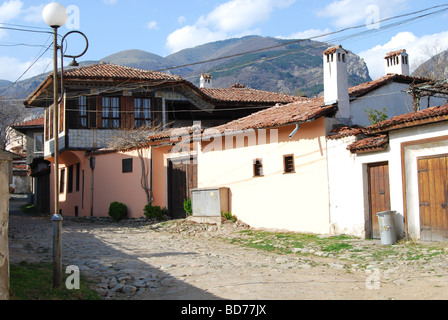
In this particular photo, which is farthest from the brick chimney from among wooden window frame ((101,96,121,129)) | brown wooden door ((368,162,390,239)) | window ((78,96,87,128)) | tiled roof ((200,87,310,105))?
brown wooden door ((368,162,390,239))

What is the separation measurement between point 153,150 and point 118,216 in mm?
3170

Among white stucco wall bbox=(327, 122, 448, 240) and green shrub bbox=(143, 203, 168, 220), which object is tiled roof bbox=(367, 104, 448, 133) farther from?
green shrub bbox=(143, 203, 168, 220)

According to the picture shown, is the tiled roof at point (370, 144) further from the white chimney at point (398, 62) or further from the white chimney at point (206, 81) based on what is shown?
the white chimney at point (206, 81)

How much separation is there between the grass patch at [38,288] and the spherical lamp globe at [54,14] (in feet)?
12.4

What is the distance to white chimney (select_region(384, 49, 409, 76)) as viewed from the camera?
1761cm

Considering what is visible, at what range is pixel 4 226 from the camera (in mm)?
5477

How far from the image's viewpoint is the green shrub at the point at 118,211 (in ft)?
67.2

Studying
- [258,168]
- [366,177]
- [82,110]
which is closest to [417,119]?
[366,177]

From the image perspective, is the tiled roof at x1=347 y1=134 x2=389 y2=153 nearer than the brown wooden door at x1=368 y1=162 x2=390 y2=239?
Yes

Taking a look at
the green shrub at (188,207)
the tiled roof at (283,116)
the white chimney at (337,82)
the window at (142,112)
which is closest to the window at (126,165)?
the window at (142,112)

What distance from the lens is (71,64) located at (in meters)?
9.02

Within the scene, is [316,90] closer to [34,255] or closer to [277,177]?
[277,177]

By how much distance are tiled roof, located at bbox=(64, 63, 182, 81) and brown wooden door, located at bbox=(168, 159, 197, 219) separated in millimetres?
5443
